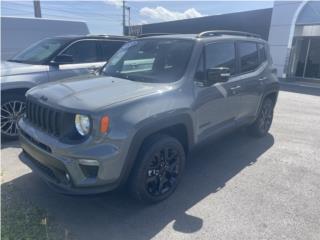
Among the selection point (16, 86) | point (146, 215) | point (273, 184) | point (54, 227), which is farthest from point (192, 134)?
point (16, 86)

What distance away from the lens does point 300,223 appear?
3.01 meters

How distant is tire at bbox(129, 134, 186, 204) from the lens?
298 cm

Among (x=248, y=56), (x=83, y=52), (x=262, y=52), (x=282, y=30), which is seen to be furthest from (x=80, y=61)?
(x=282, y=30)

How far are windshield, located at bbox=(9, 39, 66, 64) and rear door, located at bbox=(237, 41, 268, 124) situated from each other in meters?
3.56

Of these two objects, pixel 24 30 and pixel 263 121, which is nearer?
pixel 263 121

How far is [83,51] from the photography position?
6.06m

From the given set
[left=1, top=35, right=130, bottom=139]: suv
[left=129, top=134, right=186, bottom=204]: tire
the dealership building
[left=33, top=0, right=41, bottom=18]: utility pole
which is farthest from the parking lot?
[left=33, top=0, right=41, bottom=18]: utility pole

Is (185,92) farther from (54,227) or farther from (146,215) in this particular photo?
(54,227)

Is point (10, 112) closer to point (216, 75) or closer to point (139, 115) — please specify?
point (139, 115)

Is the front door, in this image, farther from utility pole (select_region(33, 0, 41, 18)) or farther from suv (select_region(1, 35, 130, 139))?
utility pole (select_region(33, 0, 41, 18))

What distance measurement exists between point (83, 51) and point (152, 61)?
2773mm

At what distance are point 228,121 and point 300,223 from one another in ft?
5.71

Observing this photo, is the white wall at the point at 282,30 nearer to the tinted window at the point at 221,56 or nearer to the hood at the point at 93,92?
the tinted window at the point at 221,56

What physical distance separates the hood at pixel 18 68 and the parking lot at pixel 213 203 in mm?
1267
